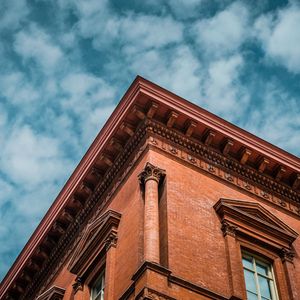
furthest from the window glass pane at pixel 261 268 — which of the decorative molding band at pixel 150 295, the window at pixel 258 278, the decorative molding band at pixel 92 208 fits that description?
the decorative molding band at pixel 92 208

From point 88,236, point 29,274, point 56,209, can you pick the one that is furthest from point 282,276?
point 29,274

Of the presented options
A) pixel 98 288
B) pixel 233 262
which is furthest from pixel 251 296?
pixel 98 288

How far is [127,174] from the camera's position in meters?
20.3

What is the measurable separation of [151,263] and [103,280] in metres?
3.44

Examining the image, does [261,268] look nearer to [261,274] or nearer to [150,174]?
[261,274]

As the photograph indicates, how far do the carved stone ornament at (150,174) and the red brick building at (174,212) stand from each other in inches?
1.1

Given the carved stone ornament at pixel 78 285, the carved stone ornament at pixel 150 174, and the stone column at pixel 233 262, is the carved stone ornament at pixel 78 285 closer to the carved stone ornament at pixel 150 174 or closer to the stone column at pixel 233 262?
the carved stone ornament at pixel 150 174

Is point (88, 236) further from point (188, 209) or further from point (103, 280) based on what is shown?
point (188, 209)

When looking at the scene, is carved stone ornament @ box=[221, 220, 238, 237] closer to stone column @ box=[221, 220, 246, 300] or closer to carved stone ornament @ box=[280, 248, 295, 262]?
stone column @ box=[221, 220, 246, 300]

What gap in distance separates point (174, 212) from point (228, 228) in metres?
1.53

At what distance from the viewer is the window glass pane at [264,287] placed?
18.3 meters

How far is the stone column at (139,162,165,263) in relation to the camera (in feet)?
54.3

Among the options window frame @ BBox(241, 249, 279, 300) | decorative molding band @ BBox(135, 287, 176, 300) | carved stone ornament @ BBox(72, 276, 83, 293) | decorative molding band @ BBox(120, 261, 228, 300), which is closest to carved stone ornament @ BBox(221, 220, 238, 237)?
window frame @ BBox(241, 249, 279, 300)

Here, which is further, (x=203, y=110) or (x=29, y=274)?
(x=29, y=274)
